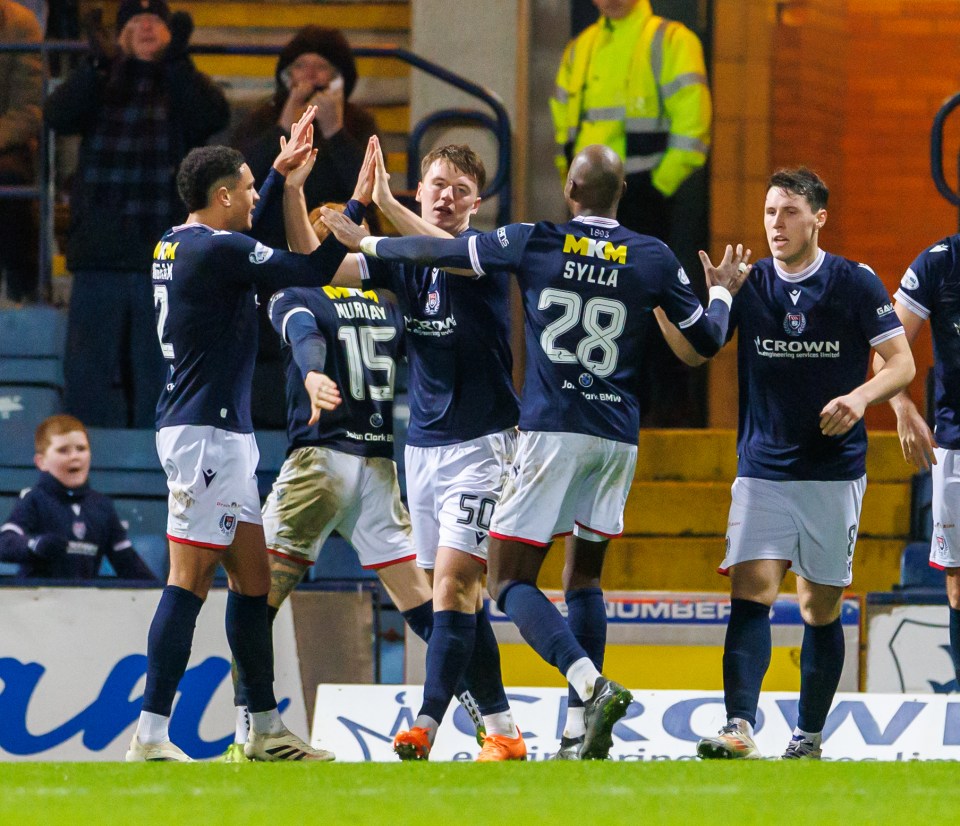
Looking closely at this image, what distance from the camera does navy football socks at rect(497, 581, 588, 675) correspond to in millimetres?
5316

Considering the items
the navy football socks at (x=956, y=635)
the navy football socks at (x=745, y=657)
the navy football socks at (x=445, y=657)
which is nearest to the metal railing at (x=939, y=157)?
the navy football socks at (x=956, y=635)

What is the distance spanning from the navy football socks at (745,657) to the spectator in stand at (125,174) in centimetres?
416

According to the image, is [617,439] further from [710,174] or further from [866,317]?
[710,174]

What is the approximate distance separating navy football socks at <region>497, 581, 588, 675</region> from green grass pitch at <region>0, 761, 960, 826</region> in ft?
1.40

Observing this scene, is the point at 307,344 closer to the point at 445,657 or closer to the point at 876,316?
the point at 445,657

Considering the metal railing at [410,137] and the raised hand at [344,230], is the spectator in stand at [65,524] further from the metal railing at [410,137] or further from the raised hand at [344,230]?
the raised hand at [344,230]

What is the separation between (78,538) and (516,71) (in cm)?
429

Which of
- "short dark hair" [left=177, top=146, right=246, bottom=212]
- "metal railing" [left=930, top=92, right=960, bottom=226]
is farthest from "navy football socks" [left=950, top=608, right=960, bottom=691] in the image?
"metal railing" [left=930, top=92, right=960, bottom=226]

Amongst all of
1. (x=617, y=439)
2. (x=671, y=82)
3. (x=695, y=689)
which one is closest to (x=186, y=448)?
(x=617, y=439)

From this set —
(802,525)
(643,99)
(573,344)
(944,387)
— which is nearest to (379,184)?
(573,344)

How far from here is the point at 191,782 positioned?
15.0 ft

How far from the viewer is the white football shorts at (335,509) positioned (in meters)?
6.36

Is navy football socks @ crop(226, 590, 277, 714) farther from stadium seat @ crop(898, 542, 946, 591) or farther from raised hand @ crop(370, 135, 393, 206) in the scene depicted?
stadium seat @ crop(898, 542, 946, 591)

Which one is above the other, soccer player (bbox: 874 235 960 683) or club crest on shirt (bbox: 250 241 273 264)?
club crest on shirt (bbox: 250 241 273 264)
